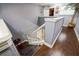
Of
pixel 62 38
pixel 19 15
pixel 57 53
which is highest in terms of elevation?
pixel 19 15

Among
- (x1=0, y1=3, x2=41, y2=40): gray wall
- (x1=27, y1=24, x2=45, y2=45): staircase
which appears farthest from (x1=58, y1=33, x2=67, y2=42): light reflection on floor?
(x1=0, y1=3, x2=41, y2=40): gray wall

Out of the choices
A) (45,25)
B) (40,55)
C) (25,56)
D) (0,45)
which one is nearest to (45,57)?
(40,55)

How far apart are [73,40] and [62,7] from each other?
0.97 feet

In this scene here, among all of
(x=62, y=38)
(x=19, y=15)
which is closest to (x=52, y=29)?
(x=62, y=38)

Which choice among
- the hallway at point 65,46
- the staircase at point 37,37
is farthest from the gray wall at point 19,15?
the hallway at point 65,46

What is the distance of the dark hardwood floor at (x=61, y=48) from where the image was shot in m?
1.14

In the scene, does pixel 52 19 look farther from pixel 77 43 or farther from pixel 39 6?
pixel 77 43

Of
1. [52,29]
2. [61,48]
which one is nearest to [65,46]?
Answer: [61,48]

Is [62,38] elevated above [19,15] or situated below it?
below

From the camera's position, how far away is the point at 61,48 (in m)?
1.14

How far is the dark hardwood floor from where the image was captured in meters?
1.14

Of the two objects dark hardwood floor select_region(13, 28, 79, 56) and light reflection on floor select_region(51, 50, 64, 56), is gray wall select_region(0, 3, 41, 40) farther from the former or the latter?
light reflection on floor select_region(51, 50, 64, 56)

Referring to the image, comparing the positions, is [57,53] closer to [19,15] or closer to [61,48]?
[61,48]

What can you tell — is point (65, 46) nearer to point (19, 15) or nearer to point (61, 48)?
point (61, 48)
